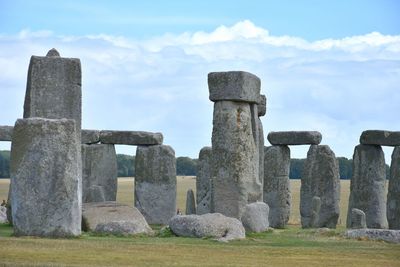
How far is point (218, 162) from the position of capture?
2709cm

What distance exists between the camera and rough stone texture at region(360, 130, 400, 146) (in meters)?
34.6

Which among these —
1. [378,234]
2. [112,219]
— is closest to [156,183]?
[112,219]

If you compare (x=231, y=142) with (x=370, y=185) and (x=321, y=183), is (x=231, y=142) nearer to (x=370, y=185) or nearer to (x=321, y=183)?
(x=370, y=185)

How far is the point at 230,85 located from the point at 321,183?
10.9 m

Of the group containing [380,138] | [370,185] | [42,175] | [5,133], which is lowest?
[42,175]

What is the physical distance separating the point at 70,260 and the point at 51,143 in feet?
12.0

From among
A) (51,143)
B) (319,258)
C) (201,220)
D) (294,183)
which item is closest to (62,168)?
(51,143)

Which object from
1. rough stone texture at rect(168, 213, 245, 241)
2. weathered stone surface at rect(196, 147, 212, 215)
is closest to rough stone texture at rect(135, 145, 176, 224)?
weathered stone surface at rect(196, 147, 212, 215)

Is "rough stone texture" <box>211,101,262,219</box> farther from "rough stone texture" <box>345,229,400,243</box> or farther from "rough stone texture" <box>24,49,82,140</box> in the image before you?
"rough stone texture" <box>24,49,82,140</box>

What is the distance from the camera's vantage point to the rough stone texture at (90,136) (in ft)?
129

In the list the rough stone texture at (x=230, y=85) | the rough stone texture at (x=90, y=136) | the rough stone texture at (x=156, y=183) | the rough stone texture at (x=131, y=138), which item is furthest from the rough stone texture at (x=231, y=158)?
the rough stone texture at (x=90, y=136)

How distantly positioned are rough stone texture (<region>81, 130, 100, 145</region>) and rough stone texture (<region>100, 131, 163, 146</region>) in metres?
0.22

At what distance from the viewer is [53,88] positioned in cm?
2728

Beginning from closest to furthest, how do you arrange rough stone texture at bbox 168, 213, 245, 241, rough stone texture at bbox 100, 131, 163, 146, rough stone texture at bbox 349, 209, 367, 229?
rough stone texture at bbox 168, 213, 245, 241, rough stone texture at bbox 349, 209, 367, 229, rough stone texture at bbox 100, 131, 163, 146
